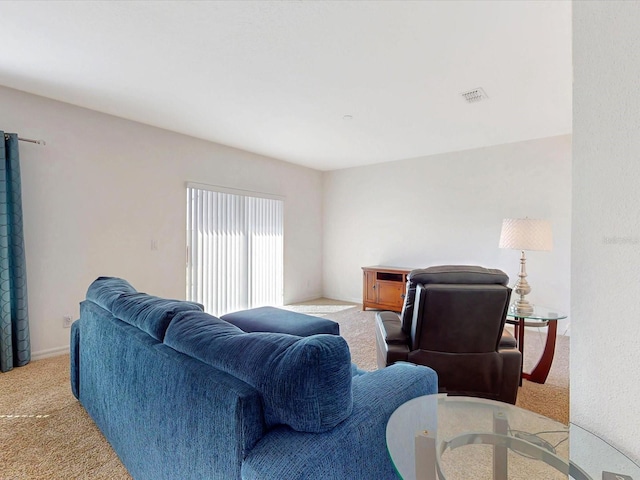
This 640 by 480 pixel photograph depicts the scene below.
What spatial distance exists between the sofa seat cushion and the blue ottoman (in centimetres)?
110

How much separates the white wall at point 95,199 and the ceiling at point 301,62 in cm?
25

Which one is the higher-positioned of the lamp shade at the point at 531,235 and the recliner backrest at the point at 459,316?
the lamp shade at the point at 531,235

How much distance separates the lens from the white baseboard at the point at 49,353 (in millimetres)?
2889

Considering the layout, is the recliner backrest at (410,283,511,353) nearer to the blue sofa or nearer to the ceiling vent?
the blue sofa

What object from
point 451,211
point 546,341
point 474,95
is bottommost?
point 546,341

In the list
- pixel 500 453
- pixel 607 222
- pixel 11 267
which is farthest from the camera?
pixel 11 267

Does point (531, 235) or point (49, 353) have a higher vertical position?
point (531, 235)

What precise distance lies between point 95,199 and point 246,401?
3.32 metres

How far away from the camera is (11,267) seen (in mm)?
2643

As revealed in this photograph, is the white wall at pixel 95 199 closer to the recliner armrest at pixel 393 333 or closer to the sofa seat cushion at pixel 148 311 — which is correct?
the sofa seat cushion at pixel 148 311

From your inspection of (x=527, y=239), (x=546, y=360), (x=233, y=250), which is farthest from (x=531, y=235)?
(x=233, y=250)

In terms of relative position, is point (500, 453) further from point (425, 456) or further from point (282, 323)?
point (282, 323)

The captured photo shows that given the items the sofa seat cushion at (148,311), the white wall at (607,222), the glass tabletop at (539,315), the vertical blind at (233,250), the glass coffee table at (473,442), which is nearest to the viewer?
the white wall at (607,222)

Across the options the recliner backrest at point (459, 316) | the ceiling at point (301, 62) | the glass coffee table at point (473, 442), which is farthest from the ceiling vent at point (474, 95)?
the glass coffee table at point (473, 442)
